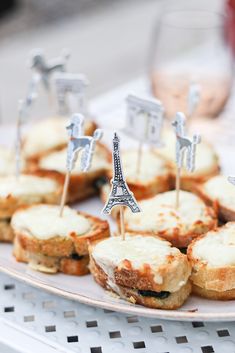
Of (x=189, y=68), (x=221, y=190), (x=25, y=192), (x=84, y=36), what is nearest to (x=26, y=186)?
(x=25, y=192)

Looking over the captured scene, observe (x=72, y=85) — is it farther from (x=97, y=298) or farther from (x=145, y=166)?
(x=97, y=298)

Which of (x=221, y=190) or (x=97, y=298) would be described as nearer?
(x=97, y=298)

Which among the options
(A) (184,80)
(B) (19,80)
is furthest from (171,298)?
(B) (19,80)

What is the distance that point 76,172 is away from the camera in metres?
1.72

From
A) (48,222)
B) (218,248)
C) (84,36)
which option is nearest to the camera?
(218,248)

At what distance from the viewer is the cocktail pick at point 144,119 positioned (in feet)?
5.03

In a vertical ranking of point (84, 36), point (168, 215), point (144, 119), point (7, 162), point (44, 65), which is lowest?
point (168, 215)

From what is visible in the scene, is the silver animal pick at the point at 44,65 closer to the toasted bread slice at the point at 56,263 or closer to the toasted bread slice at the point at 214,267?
the toasted bread slice at the point at 56,263

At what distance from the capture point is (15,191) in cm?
156

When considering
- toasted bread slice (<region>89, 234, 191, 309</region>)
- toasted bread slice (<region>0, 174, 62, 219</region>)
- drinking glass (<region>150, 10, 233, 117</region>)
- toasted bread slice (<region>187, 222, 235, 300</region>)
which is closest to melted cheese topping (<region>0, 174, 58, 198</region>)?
toasted bread slice (<region>0, 174, 62, 219</region>)

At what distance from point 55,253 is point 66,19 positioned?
13.1 ft

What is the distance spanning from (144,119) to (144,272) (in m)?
0.47

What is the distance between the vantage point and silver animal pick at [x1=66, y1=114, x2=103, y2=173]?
1.36m

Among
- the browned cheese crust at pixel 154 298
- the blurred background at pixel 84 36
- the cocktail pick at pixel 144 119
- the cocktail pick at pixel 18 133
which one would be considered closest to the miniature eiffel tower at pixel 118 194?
the browned cheese crust at pixel 154 298
